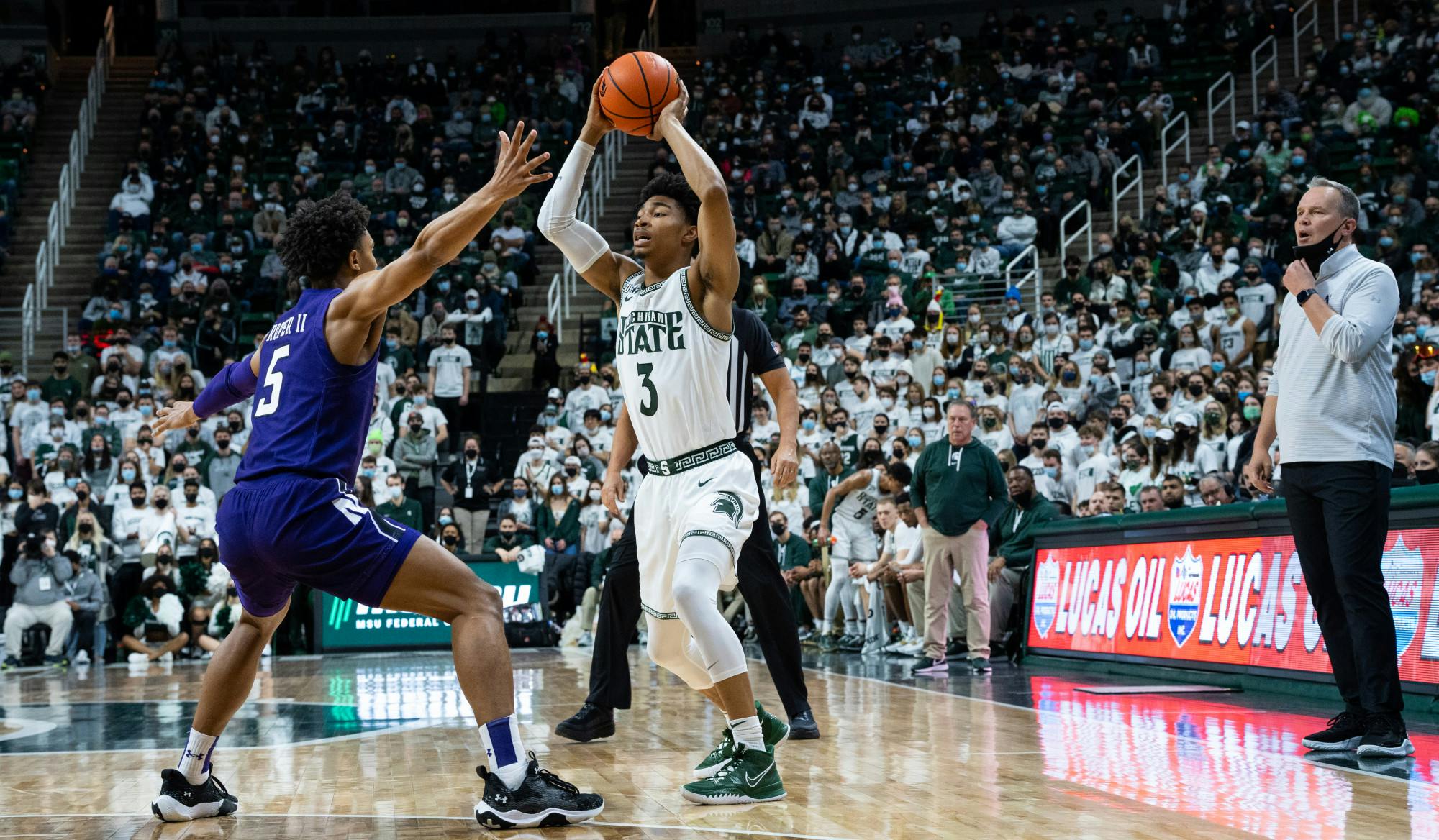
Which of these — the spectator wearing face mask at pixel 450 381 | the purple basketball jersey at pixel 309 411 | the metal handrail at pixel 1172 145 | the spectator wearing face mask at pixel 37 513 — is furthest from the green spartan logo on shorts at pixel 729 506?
the metal handrail at pixel 1172 145

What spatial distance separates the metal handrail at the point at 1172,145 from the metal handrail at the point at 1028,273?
287 cm

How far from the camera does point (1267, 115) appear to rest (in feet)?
67.6

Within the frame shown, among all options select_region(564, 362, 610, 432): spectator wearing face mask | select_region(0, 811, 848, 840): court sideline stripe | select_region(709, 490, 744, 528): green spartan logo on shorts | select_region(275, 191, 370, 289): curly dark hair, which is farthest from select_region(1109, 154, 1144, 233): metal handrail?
select_region(0, 811, 848, 840): court sideline stripe

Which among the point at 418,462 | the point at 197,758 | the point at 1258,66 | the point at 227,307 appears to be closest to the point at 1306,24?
the point at 1258,66

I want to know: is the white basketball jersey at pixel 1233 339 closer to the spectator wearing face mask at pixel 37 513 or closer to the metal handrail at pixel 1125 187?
the metal handrail at pixel 1125 187

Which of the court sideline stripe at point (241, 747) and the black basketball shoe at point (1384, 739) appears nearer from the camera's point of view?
the black basketball shoe at point (1384, 739)

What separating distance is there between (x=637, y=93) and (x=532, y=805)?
269 centimetres

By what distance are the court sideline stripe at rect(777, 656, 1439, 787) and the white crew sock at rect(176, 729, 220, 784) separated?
13.1 ft

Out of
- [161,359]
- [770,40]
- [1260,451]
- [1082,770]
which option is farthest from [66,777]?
[770,40]

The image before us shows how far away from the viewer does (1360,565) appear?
543cm

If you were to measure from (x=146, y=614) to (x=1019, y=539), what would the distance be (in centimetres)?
907

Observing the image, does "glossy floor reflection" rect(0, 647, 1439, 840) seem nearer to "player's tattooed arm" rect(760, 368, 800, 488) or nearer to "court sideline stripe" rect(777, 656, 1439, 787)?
"court sideline stripe" rect(777, 656, 1439, 787)

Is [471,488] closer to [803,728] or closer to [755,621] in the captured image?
[755,621]

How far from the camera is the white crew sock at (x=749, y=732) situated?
472cm
